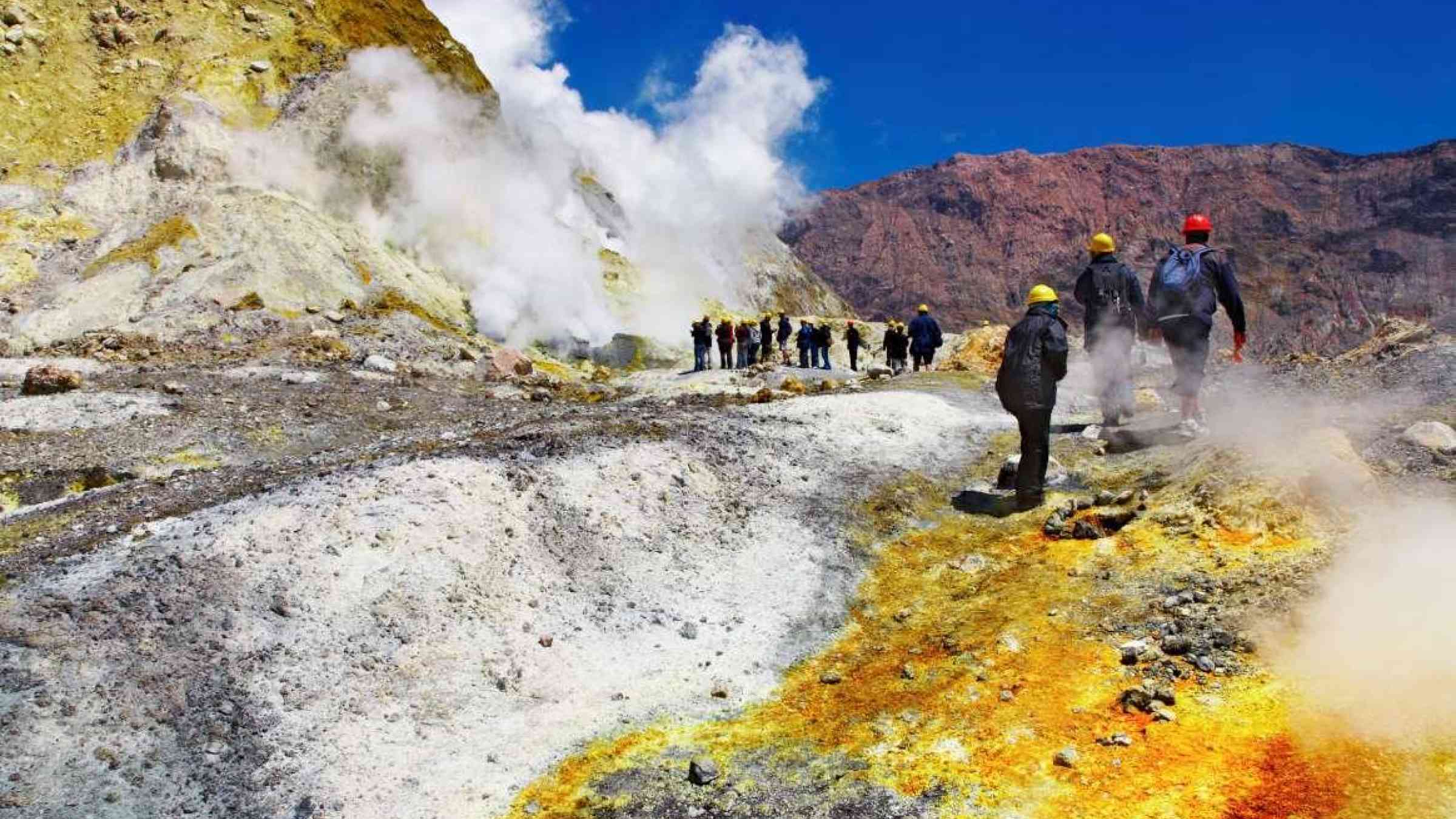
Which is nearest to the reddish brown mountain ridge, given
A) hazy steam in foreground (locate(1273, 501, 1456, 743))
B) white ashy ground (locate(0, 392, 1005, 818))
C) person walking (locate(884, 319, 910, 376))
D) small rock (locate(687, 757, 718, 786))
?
person walking (locate(884, 319, 910, 376))

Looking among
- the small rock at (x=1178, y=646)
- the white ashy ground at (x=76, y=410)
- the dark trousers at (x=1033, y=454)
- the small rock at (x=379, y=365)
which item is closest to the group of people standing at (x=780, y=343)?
the small rock at (x=379, y=365)

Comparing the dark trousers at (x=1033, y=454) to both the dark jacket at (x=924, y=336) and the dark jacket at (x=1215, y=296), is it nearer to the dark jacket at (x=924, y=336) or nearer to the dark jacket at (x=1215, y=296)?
the dark jacket at (x=1215, y=296)

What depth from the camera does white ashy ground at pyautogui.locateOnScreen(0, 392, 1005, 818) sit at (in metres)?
5.27

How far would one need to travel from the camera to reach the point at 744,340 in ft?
94.1

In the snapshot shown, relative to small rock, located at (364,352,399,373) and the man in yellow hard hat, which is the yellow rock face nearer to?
small rock, located at (364,352,399,373)

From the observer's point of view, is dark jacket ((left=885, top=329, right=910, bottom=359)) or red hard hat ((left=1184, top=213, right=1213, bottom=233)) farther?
dark jacket ((left=885, top=329, right=910, bottom=359))

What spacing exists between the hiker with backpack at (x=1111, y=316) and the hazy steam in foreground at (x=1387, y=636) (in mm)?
4564

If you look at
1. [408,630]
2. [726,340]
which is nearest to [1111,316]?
[408,630]

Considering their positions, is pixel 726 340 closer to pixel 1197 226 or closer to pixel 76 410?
pixel 76 410

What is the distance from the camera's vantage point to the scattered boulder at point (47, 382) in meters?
15.1

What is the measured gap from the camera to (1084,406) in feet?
48.5

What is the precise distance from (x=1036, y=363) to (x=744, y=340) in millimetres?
19974

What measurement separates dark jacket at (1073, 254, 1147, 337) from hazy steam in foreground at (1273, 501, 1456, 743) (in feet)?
15.0

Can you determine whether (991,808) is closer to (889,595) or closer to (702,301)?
(889,595)
